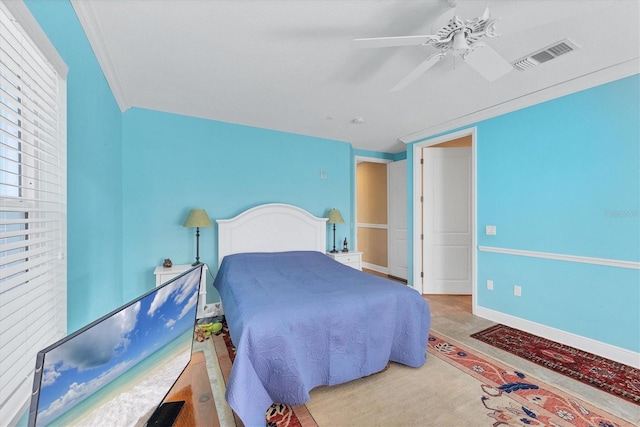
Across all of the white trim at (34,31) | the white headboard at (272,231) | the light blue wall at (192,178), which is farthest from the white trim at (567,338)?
the white trim at (34,31)

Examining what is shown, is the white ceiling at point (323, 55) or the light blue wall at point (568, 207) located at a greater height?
the white ceiling at point (323, 55)

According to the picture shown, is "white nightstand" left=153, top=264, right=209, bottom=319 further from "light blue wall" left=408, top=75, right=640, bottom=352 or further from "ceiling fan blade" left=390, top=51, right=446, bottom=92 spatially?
"light blue wall" left=408, top=75, right=640, bottom=352

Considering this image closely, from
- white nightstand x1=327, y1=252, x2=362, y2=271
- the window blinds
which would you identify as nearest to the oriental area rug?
the window blinds

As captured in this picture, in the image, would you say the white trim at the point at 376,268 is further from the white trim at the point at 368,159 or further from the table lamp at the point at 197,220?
the table lamp at the point at 197,220

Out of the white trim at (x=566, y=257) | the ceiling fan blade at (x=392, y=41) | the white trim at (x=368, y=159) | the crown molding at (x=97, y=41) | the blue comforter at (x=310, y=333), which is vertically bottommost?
the blue comforter at (x=310, y=333)

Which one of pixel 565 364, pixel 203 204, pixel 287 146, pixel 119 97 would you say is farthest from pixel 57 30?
pixel 565 364

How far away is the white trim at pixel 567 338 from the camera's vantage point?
2.23 meters

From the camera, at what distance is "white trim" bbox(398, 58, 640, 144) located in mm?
2186

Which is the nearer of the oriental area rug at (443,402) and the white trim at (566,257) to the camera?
the oriental area rug at (443,402)

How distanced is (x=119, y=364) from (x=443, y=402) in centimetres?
191

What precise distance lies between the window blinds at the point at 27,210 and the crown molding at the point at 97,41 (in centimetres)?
61

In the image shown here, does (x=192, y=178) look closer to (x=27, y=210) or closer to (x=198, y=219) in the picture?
(x=198, y=219)

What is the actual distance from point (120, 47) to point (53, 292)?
68.8 inches

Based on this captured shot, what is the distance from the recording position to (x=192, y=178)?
3.33 meters
